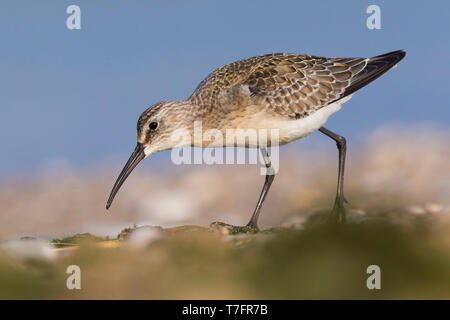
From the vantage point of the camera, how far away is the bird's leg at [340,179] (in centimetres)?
1167

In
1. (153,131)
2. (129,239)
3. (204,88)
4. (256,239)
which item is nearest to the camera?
(256,239)

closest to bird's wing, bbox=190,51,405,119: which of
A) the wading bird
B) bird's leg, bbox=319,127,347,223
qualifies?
the wading bird

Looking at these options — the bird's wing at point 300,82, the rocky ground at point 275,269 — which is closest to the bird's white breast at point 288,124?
the bird's wing at point 300,82

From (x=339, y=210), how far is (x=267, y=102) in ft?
8.75

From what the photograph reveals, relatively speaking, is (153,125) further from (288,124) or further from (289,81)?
(289,81)

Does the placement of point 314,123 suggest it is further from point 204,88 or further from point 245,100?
point 204,88

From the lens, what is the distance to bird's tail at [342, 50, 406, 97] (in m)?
12.5

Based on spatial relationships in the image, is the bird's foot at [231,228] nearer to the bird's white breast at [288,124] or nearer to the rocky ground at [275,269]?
the bird's white breast at [288,124]

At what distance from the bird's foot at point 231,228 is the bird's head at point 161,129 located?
1885 mm

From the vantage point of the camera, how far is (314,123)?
12.0 meters

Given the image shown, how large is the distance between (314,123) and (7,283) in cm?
692

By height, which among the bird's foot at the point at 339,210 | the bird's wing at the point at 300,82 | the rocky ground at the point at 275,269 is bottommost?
the rocky ground at the point at 275,269

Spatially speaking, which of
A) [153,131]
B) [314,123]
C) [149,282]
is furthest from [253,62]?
[149,282]

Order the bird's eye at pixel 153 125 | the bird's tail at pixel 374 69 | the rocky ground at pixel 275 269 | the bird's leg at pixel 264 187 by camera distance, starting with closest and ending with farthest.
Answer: the rocky ground at pixel 275 269 → the bird's eye at pixel 153 125 → the bird's tail at pixel 374 69 → the bird's leg at pixel 264 187
